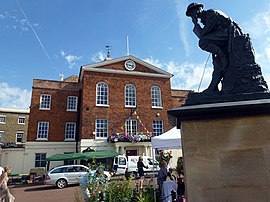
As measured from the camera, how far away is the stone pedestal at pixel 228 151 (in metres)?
2.91

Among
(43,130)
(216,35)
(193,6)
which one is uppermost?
(193,6)

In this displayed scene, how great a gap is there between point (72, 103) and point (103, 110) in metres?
4.81

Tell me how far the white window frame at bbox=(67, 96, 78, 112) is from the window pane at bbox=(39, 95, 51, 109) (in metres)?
2.13

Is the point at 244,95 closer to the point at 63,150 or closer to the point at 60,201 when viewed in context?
the point at 60,201

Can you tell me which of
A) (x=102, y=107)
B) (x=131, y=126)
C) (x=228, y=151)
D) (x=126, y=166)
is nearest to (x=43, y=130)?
(x=102, y=107)

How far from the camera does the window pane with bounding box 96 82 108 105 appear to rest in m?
23.8

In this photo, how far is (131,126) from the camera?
23.9 meters

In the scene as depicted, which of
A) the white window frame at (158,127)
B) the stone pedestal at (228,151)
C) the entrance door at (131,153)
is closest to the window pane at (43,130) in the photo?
the entrance door at (131,153)

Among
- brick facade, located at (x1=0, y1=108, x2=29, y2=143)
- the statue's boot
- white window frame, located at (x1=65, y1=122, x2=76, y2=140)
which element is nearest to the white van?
white window frame, located at (x1=65, y1=122, x2=76, y2=140)

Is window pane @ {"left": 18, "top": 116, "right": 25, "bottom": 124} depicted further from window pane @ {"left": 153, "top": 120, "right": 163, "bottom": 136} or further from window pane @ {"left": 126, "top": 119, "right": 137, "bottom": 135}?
window pane @ {"left": 153, "top": 120, "right": 163, "bottom": 136}

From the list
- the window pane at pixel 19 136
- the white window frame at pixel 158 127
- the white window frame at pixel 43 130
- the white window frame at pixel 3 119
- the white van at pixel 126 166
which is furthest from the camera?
the window pane at pixel 19 136

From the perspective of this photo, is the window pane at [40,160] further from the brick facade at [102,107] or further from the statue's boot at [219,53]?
the statue's boot at [219,53]

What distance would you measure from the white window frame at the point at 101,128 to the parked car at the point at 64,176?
275 inches

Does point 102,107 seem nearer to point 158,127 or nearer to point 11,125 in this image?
point 158,127
